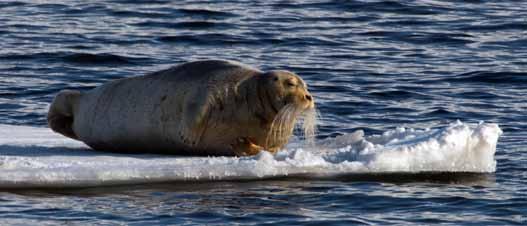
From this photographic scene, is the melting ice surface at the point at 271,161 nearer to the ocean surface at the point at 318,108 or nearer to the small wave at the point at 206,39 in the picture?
the ocean surface at the point at 318,108

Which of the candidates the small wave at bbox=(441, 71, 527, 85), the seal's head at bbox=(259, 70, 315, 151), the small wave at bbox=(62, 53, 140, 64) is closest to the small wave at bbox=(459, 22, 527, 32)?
the small wave at bbox=(441, 71, 527, 85)

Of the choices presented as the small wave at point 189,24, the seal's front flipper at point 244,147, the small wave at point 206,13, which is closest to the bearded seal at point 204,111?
the seal's front flipper at point 244,147

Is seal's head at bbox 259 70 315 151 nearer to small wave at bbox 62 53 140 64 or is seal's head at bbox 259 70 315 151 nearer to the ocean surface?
the ocean surface

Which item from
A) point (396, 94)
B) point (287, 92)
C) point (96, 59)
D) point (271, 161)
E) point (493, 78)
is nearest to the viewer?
point (271, 161)

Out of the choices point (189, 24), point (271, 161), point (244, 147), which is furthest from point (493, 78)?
point (271, 161)

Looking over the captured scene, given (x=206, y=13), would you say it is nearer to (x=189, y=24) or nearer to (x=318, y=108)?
(x=189, y=24)

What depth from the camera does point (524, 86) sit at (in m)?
15.9

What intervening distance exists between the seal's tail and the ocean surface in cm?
13

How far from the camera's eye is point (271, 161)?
974 centimetres

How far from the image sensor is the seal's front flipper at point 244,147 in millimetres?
10234

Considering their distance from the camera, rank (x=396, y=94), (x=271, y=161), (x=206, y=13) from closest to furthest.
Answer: (x=271, y=161) < (x=396, y=94) < (x=206, y=13)

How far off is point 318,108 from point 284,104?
14.7 ft

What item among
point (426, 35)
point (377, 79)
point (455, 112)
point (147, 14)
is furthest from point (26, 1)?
point (455, 112)

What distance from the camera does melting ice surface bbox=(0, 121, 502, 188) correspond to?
9.51m
